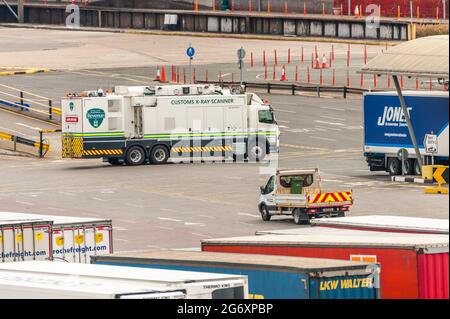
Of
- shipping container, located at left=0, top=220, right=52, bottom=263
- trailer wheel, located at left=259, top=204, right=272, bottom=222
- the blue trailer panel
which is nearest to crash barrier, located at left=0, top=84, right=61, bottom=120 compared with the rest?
the blue trailer panel

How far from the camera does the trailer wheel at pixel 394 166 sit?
2474 inches

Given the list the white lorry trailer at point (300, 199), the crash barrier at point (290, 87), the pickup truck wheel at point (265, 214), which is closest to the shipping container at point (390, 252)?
the white lorry trailer at point (300, 199)

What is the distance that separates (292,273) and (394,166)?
138 feet

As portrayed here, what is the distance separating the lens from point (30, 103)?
86.4 m

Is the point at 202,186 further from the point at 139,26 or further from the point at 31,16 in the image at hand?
the point at 31,16

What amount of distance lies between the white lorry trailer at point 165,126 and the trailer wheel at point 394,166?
866cm

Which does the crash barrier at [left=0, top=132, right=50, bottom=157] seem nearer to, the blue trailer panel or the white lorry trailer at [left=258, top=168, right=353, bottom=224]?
the blue trailer panel

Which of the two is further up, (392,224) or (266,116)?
(266,116)

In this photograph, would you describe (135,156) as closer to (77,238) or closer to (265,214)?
(265,214)

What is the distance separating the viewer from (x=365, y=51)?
343 feet

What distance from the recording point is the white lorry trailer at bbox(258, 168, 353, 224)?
159 ft

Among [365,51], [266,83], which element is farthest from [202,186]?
[365,51]

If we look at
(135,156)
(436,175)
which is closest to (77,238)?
(436,175)

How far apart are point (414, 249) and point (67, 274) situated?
5703 millimetres
